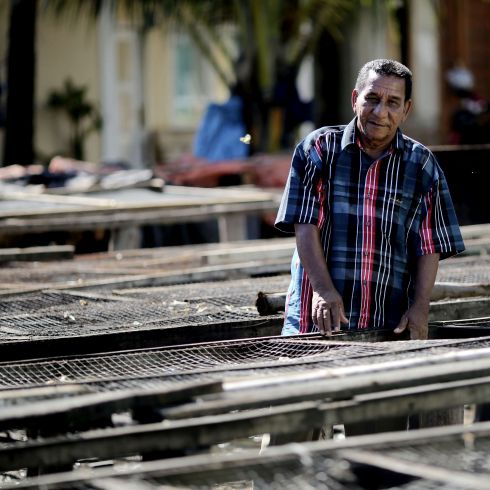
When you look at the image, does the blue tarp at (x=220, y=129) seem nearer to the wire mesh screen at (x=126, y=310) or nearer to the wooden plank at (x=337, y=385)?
the wire mesh screen at (x=126, y=310)

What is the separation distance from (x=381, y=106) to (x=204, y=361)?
3.26 feet

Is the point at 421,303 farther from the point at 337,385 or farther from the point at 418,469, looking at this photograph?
the point at 418,469

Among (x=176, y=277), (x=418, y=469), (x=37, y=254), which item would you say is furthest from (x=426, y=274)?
(x=37, y=254)

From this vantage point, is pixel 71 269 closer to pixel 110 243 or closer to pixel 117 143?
pixel 110 243

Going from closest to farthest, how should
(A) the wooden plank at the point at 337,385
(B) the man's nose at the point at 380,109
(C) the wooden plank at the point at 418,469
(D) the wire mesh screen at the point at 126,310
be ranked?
(C) the wooden plank at the point at 418,469 → (A) the wooden plank at the point at 337,385 → (B) the man's nose at the point at 380,109 → (D) the wire mesh screen at the point at 126,310

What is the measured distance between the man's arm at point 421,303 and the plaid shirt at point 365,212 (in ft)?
0.13

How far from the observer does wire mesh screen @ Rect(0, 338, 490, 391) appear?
3520mm

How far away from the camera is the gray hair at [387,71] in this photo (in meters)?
4.16

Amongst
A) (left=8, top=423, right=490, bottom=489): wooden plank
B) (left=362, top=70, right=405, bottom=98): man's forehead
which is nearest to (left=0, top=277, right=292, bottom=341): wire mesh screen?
(left=362, top=70, right=405, bottom=98): man's forehead

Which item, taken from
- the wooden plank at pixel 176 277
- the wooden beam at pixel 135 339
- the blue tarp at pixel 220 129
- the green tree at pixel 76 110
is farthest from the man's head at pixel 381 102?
the green tree at pixel 76 110

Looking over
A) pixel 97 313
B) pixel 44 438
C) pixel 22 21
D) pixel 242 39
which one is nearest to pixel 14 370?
pixel 44 438

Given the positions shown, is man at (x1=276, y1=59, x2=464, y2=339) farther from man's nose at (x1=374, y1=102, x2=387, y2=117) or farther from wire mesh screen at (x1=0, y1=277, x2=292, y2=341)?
wire mesh screen at (x1=0, y1=277, x2=292, y2=341)

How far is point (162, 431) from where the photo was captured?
9.62 ft

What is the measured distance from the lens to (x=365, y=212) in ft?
13.9
